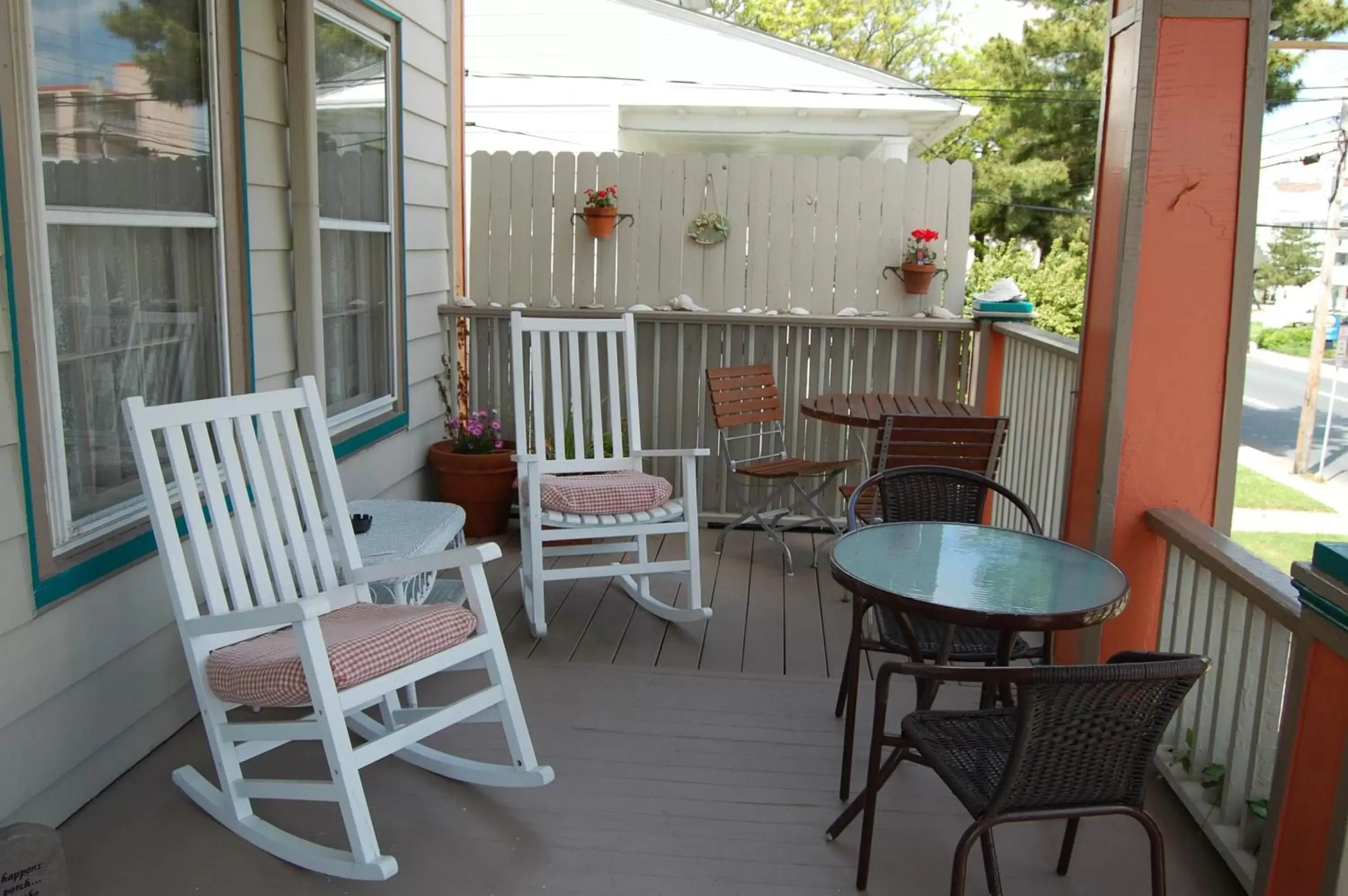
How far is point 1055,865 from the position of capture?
2.33 m

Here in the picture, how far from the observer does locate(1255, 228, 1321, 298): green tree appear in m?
14.6

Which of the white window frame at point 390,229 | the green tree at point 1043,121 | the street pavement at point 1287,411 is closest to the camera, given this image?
the white window frame at point 390,229

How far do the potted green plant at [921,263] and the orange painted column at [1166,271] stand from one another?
2.20 metres

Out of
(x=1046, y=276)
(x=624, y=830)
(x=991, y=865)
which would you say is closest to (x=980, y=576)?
(x=991, y=865)

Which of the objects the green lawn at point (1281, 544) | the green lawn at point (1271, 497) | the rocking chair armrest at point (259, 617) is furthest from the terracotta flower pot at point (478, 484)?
the green lawn at point (1271, 497)

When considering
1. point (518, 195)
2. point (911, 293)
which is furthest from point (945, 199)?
point (518, 195)

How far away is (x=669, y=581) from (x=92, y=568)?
90.3 inches

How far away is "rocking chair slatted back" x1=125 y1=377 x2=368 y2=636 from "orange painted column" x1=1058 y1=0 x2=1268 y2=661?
80.3 inches

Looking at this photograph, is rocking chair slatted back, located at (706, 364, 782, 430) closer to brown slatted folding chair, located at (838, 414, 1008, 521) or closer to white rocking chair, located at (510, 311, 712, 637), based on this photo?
white rocking chair, located at (510, 311, 712, 637)

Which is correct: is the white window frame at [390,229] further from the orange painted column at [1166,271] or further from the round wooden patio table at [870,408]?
the orange painted column at [1166,271]

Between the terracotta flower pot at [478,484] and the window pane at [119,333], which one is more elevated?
the window pane at [119,333]

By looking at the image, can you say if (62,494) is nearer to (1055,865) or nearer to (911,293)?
(1055,865)

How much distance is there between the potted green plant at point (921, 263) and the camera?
5250 mm

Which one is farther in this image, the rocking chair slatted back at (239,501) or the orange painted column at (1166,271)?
the orange painted column at (1166,271)
